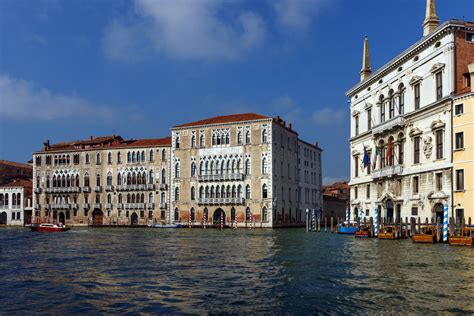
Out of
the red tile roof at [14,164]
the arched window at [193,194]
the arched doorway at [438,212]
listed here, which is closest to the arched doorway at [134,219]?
the arched window at [193,194]

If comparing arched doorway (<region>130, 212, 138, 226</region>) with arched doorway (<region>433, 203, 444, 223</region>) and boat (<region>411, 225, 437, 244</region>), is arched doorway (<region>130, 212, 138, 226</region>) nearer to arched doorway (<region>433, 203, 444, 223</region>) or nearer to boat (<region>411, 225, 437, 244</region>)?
arched doorway (<region>433, 203, 444, 223</region>)

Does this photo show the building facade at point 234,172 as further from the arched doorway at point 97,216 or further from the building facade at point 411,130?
the building facade at point 411,130

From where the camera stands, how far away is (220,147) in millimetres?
54750

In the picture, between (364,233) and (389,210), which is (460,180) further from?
(389,210)

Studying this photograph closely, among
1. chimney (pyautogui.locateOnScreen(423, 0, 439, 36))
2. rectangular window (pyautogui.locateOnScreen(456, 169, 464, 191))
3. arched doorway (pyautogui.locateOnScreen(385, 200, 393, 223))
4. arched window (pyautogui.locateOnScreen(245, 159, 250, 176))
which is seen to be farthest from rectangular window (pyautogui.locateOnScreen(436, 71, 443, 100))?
arched window (pyautogui.locateOnScreen(245, 159, 250, 176))

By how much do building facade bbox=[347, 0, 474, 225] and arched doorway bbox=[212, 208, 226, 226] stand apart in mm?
15234

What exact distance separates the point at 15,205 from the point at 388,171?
4766 cm

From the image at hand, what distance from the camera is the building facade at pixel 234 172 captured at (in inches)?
2061

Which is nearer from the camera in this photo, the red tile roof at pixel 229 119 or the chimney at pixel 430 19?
the chimney at pixel 430 19

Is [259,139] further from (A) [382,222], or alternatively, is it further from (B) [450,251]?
(B) [450,251]

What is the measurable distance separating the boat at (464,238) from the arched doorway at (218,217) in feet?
101

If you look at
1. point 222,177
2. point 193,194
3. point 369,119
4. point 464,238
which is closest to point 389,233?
point 464,238

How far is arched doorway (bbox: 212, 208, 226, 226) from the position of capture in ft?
177

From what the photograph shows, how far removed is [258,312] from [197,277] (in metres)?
4.76
